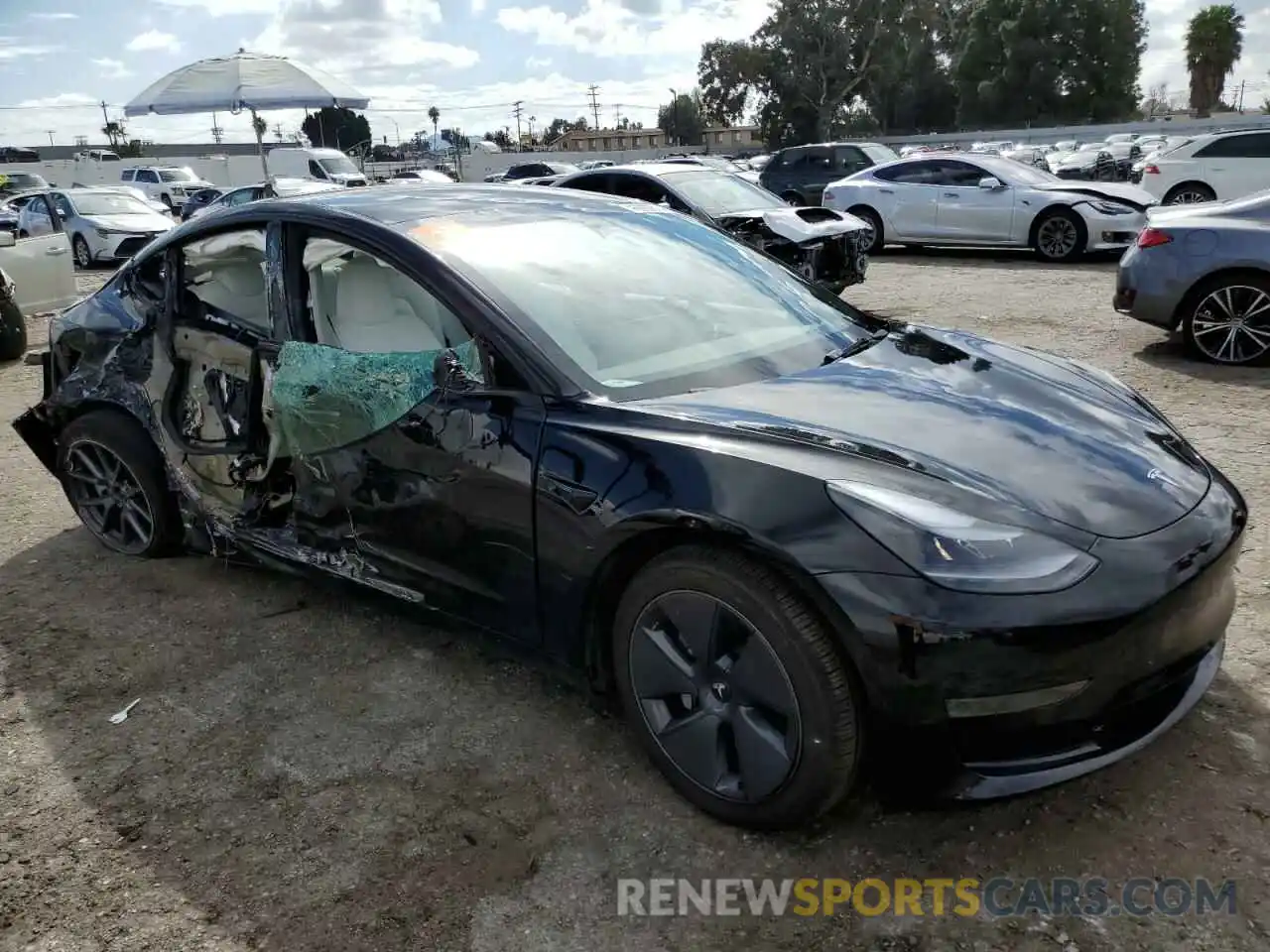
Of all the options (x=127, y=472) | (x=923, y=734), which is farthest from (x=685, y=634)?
(x=127, y=472)

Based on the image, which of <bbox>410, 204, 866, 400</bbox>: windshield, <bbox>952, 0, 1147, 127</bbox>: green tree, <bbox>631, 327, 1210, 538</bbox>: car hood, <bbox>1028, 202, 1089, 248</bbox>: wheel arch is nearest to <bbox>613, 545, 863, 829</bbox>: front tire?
<bbox>631, 327, 1210, 538</bbox>: car hood

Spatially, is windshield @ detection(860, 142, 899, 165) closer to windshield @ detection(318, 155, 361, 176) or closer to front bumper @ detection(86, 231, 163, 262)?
front bumper @ detection(86, 231, 163, 262)

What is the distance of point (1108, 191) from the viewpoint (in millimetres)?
12297

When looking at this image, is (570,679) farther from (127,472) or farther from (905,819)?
(127,472)

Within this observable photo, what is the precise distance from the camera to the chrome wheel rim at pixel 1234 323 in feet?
21.3

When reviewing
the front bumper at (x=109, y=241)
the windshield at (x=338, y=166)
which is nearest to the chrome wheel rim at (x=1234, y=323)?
the front bumper at (x=109, y=241)

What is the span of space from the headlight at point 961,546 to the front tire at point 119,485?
2.90m

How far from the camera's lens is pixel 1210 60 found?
68.6 metres

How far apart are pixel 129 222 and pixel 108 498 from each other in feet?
52.7

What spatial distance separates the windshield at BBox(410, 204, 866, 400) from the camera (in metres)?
2.76

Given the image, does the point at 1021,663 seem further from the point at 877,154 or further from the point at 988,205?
the point at 877,154

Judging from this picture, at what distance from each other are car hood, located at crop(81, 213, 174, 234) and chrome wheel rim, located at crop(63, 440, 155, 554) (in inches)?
591

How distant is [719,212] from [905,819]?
8.22 metres

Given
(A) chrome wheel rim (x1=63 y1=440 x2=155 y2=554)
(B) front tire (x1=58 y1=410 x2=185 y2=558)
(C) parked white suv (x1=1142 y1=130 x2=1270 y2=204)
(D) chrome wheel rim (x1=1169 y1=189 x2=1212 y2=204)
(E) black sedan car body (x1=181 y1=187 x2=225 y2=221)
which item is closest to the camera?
(B) front tire (x1=58 y1=410 x2=185 y2=558)
